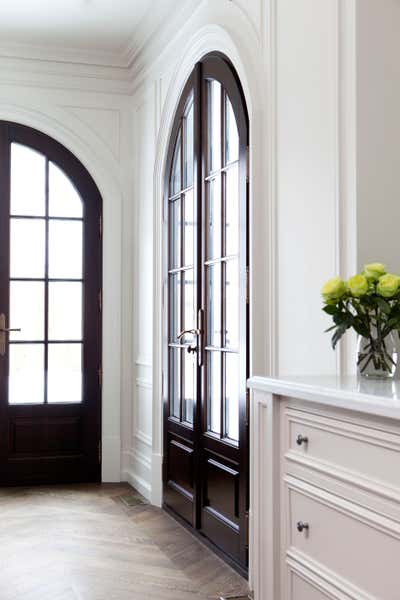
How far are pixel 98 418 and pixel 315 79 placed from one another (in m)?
3.45

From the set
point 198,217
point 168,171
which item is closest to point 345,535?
point 198,217

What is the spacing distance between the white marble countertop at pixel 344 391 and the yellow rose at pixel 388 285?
235 millimetres

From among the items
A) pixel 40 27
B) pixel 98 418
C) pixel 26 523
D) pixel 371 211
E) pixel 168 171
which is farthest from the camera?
pixel 98 418

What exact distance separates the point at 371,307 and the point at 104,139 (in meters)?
3.91

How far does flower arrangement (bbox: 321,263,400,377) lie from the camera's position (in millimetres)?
2100

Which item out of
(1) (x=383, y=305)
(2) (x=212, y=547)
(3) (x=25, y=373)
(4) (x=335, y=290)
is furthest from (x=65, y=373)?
(1) (x=383, y=305)

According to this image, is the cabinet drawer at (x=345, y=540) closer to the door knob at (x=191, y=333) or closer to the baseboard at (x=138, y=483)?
the door knob at (x=191, y=333)

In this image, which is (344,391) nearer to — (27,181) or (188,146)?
(188,146)

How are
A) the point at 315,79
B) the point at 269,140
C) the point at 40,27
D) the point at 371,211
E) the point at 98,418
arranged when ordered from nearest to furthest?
the point at 371,211, the point at 315,79, the point at 269,140, the point at 40,27, the point at 98,418

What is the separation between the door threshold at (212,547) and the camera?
3.40 metres

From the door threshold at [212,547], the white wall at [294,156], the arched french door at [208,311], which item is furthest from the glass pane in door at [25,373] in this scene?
the white wall at [294,156]

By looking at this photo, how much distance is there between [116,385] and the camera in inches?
222

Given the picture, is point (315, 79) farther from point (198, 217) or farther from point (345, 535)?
point (345, 535)

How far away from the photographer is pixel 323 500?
192cm
